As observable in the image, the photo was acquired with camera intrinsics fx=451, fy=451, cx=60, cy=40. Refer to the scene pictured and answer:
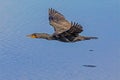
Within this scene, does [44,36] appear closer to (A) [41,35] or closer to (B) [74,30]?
(A) [41,35]

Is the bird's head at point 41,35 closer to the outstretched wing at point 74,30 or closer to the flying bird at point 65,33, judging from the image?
the flying bird at point 65,33

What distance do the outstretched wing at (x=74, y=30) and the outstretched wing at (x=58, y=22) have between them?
13cm

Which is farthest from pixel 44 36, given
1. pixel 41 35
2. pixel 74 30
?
pixel 74 30

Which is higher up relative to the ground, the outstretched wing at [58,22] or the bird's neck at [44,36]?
the outstretched wing at [58,22]

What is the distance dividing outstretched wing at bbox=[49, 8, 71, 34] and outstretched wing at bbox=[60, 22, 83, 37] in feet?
0.44

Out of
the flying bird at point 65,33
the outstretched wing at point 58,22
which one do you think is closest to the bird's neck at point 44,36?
the flying bird at point 65,33

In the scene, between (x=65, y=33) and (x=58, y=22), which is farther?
(x=58, y=22)

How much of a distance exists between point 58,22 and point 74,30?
0.65 metres

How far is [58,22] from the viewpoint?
5.23 metres

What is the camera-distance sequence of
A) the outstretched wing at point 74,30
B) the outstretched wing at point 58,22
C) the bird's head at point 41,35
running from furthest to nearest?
1. the outstretched wing at point 58,22
2. the bird's head at point 41,35
3. the outstretched wing at point 74,30

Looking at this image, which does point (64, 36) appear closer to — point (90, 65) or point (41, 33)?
point (41, 33)

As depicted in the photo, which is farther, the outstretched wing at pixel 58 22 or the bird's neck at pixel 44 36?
the outstretched wing at pixel 58 22

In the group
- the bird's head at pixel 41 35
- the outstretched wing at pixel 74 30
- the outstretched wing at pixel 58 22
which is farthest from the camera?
the outstretched wing at pixel 58 22

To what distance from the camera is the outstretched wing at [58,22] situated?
4906 millimetres
